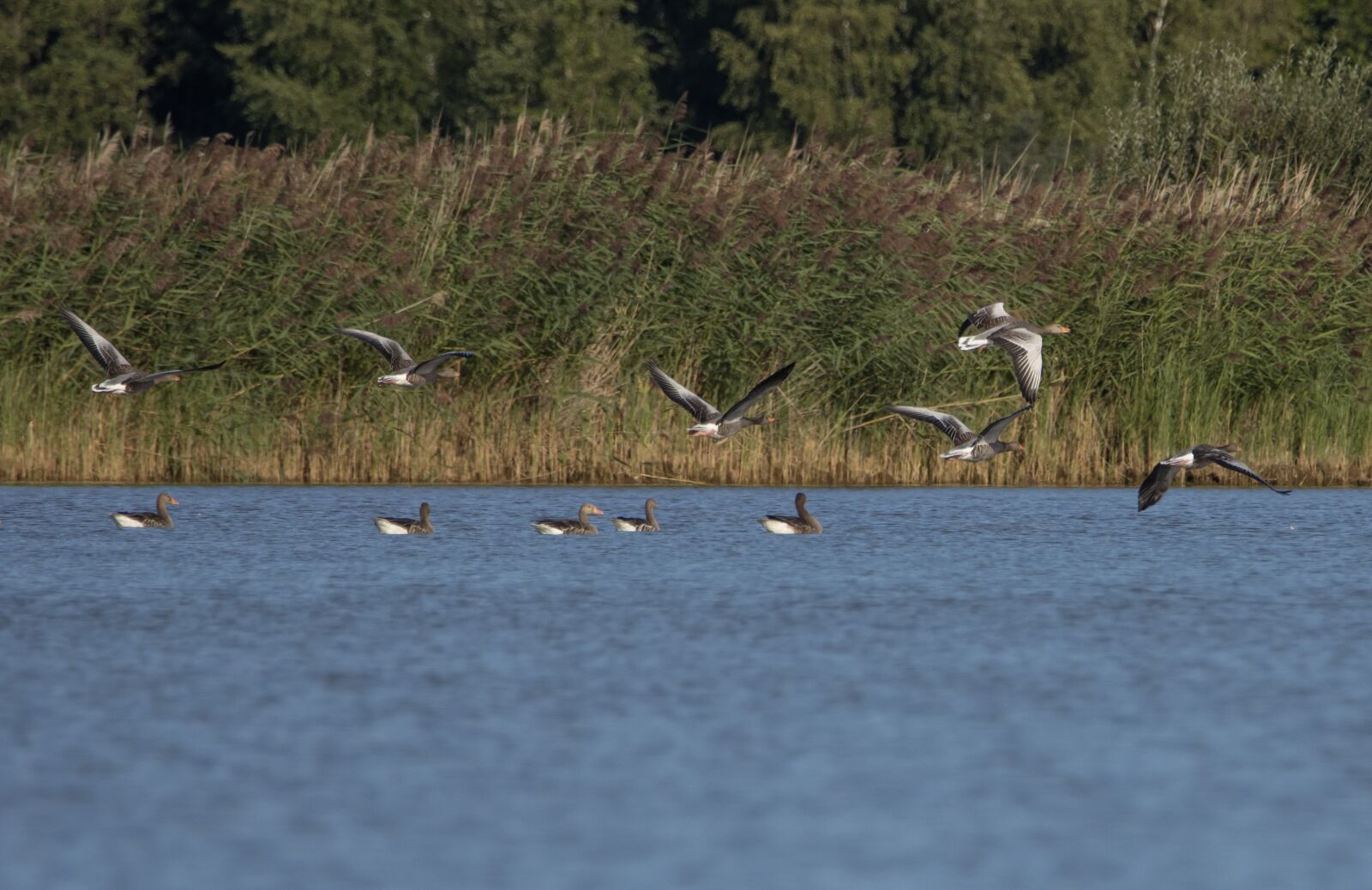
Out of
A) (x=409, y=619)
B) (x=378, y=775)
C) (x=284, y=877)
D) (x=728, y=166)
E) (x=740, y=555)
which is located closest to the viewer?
(x=284, y=877)

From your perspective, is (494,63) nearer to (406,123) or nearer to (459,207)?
(406,123)

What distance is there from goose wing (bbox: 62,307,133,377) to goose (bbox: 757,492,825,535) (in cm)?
596

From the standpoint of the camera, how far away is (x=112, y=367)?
803 inches

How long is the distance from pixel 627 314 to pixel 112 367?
5.24m

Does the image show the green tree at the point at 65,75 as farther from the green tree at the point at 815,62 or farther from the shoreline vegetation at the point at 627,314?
the shoreline vegetation at the point at 627,314

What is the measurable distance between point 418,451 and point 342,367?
1.13m

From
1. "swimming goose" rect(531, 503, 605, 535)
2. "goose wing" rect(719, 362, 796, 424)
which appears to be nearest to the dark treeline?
"goose wing" rect(719, 362, 796, 424)

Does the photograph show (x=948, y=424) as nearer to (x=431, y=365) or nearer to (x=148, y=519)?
(x=431, y=365)

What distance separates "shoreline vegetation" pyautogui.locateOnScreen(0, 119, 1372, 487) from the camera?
2217 cm

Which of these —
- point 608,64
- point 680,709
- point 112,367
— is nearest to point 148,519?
point 112,367

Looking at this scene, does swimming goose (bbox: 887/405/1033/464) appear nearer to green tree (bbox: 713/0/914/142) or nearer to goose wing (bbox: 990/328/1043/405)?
goose wing (bbox: 990/328/1043/405)

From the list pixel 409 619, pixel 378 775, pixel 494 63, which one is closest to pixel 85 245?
pixel 409 619

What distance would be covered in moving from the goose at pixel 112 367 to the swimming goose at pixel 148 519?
1206 millimetres

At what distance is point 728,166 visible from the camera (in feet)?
77.9
